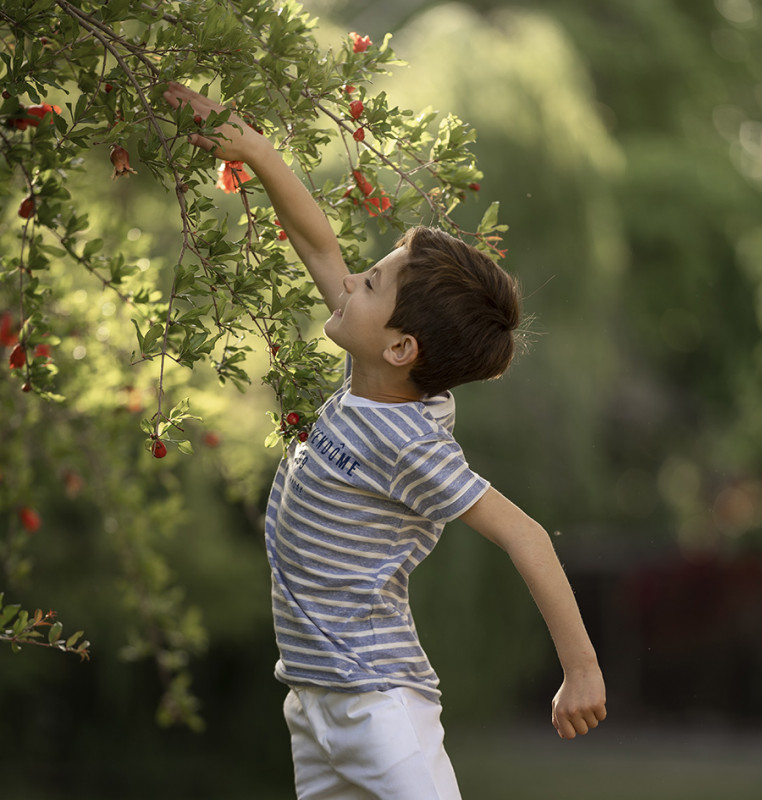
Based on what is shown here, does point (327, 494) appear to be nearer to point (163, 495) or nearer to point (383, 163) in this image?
point (383, 163)

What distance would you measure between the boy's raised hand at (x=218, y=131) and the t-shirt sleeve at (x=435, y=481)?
1.58 ft

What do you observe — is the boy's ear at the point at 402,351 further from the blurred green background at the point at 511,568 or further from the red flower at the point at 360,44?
the blurred green background at the point at 511,568

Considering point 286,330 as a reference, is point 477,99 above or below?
above

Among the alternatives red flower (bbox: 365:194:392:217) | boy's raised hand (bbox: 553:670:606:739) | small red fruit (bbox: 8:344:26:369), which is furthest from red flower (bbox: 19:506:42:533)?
boy's raised hand (bbox: 553:670:606:739)

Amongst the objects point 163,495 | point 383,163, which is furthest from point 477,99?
point 383,163

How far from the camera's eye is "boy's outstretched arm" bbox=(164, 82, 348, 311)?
1.53m

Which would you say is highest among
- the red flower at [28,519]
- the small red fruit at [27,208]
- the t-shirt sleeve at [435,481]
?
the small red fruit at [27,208]

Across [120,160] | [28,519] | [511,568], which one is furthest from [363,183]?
[511,568]

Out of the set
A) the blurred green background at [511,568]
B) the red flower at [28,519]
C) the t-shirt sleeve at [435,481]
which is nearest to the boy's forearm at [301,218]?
the t-shirt sleeve at [435,481]

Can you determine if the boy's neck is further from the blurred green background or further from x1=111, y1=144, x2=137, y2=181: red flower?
the blurred green background

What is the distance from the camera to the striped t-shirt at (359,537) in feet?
5.04

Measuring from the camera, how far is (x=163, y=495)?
6453 millimetres

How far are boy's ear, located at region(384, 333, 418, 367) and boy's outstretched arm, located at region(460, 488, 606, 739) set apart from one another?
237 mm

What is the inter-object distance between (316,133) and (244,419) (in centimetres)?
346
